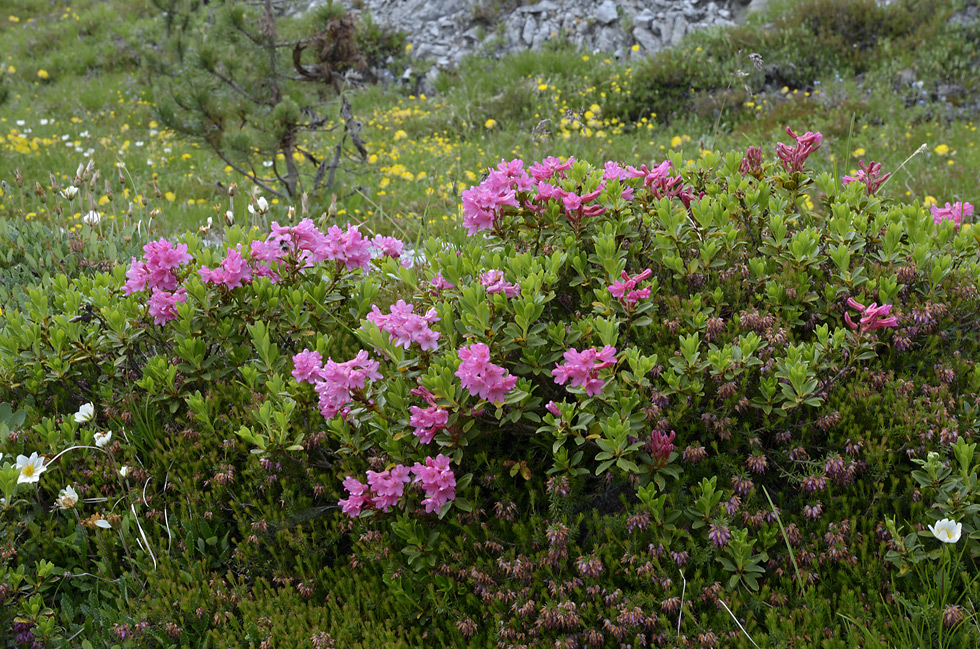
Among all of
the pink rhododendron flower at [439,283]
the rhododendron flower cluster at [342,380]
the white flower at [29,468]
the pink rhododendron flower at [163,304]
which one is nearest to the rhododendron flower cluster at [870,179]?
the pink rhododendron flower at [439,283]

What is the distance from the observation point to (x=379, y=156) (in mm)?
8461

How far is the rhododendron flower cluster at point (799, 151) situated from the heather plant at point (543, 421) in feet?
0.08

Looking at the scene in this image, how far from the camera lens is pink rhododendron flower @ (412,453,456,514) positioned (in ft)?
7.11

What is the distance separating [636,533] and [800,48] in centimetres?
1047

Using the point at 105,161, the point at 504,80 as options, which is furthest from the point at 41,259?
the point at 504,80

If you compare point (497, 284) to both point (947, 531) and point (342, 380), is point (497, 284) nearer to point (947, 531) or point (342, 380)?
point (342, 380)

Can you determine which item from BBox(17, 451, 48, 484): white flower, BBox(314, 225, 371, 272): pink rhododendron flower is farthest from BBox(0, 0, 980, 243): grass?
BBox(17, 451, 48, 484): white flower

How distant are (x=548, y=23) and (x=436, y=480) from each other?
42.5ft

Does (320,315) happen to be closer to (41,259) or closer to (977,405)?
(41,259)

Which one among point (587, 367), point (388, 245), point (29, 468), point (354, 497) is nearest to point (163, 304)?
point (29, 468)

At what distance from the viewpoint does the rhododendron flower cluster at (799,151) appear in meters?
2.79

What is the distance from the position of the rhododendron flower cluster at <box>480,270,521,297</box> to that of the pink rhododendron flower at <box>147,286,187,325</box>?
131cm

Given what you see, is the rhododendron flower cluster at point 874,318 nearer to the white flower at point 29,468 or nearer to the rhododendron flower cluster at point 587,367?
the rhododendron flower cluster at point 587,367

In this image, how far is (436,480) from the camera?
217 cm
